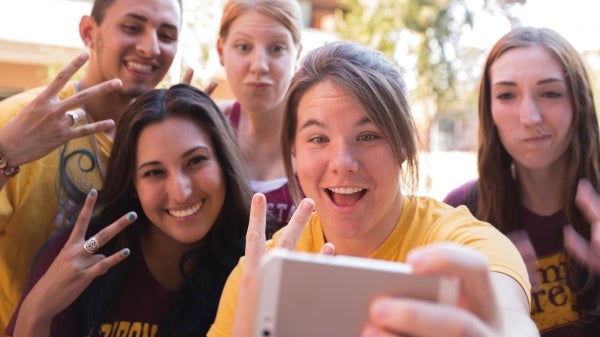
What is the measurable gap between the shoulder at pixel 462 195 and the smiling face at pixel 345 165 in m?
1.01

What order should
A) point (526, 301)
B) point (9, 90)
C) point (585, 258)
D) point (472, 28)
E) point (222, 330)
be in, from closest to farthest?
point (526, 301), point (222, 330), point (585, 258), point (472, 28), point (9, 90)

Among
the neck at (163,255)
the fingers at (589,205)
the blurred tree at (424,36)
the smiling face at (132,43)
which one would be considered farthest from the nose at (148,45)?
the blurred tree at (424,36)

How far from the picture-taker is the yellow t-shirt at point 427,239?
66.6 inches

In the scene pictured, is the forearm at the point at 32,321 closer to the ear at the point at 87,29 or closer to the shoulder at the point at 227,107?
the ear at the point at 87,29

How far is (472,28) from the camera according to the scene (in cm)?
1006

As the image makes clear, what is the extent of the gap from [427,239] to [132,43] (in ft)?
5.82

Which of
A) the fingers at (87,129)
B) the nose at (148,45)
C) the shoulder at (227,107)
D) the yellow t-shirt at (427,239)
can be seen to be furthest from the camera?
the shoulder at (227,107)

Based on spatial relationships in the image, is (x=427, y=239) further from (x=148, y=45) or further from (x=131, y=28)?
(x=131, y=28)

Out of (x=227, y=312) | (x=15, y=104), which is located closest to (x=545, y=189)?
(x=227, y=312)

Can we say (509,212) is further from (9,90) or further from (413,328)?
(9,90)

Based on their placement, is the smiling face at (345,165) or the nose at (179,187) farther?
the nose at (179,187)

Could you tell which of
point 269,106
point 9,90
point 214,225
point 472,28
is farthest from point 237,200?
point 9,90

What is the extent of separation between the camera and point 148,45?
10.0ft

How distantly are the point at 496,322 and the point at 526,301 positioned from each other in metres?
0.65
